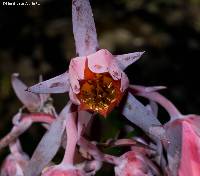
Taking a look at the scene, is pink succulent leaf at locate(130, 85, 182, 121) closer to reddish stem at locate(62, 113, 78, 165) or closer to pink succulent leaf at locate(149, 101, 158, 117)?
pink succulent leaf at locate(149, 101, 158, 117)

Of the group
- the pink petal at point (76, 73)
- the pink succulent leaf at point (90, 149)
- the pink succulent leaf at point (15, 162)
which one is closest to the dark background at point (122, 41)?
the pink succulent leaf at point (15, 162)

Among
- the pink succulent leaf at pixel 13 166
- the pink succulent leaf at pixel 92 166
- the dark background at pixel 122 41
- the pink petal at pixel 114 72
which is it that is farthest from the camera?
the dark background at pixel 122 41

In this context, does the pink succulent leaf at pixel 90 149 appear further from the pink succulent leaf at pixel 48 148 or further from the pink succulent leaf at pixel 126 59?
the pink succulent leaf at pixel 126 59

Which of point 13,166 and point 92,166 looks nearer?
point 92,166

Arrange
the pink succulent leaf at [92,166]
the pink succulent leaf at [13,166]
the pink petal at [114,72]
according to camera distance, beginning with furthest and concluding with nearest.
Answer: the pink succulent leaf at [13,166]
the pink succulent leaf at [92,166]
the pink petal at [114,72]

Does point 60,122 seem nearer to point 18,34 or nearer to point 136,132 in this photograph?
point 136,132

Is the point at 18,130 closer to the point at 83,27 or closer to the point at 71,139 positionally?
the point at 71,139

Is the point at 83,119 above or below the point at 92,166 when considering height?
above

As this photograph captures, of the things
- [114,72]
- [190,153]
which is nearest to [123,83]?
[114,72]
